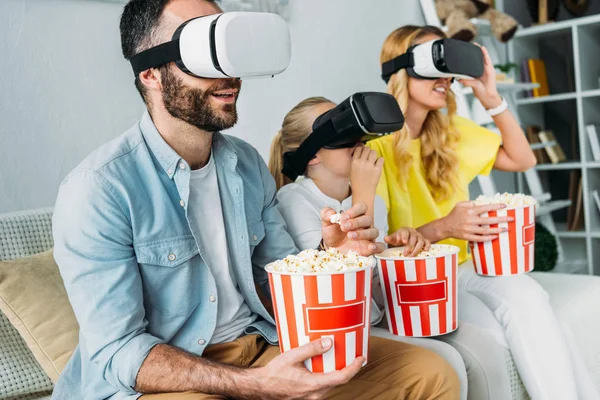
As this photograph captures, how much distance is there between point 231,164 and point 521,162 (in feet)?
3.83

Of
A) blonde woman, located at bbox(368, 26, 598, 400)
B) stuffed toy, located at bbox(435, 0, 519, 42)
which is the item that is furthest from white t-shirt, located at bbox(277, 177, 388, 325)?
stuffed toy, located at bbox(435, 0, 519, 42)

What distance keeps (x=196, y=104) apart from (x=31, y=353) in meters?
0.67

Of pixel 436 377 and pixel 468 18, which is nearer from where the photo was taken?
pixel 436 377

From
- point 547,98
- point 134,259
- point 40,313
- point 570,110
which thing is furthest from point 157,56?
point 570,110

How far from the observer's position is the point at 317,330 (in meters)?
0.99

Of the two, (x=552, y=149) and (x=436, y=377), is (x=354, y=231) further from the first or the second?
(x=552, y=149)

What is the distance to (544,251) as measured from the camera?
10.4 feet

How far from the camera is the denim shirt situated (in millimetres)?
1104

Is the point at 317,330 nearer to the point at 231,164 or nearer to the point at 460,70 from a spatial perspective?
the point at 231,164

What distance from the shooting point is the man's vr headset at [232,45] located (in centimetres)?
104

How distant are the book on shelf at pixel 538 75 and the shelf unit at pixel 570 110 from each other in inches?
2.3

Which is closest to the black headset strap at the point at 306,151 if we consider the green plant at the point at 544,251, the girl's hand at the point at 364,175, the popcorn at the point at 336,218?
the girl's hand at the point at 364,175

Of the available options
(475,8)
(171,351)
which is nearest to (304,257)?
(171,351)

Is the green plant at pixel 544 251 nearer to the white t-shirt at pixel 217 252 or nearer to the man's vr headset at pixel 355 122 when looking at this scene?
the man's vr headset at pixel 355 122
